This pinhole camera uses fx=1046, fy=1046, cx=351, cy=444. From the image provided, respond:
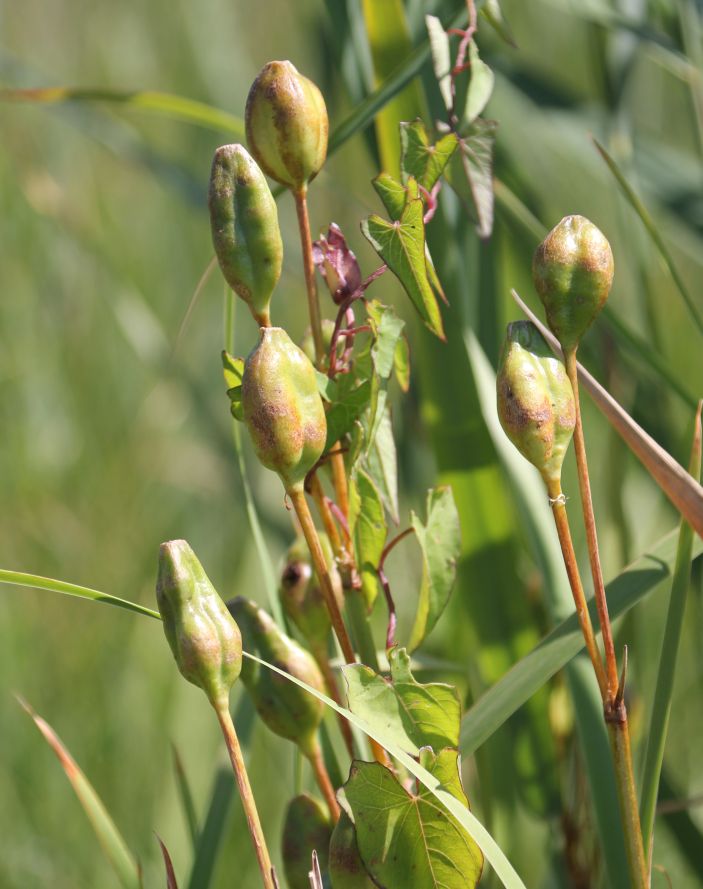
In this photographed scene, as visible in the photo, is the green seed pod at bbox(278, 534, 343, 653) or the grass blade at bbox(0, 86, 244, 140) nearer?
the green seed pod at bbox(278, 534, 343, 653)

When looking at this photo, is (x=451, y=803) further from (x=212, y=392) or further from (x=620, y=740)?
(x=212, y=392)

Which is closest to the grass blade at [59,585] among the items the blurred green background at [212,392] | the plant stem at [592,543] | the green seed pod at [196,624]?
Answer: the green seed pod at [196,624]

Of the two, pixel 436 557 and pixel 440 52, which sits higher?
pixel 440 52

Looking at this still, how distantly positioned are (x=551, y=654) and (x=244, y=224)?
0.20 meters

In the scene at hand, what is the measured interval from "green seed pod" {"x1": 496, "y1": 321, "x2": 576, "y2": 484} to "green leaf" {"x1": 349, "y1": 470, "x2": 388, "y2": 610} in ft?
0.19

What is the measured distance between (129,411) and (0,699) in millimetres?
664

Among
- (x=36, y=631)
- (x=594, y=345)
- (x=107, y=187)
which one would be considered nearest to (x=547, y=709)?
(x=594, y=345)

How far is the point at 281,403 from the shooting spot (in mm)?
302

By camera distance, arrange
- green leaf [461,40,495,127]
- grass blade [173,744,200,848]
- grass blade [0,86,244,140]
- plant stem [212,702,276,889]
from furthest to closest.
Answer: grass blade [0,86,244,140] → grass blade [173,744,200,848] → green leaf [461,40,495,127] → plant stem [212,702,276,889]

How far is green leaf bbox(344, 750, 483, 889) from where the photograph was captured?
1.04 ft

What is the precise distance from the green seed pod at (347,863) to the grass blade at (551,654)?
70 mm

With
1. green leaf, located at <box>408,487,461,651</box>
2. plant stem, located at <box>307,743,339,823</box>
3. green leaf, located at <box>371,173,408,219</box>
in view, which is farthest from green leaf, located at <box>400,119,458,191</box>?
plant stem, located at <box>307,743,339,823</box>

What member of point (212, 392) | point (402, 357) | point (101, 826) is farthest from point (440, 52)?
point (212, 392)

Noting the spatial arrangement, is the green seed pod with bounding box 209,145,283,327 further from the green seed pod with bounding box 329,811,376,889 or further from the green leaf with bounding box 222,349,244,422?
the green seed pod with bounding box 329,811,376,889
